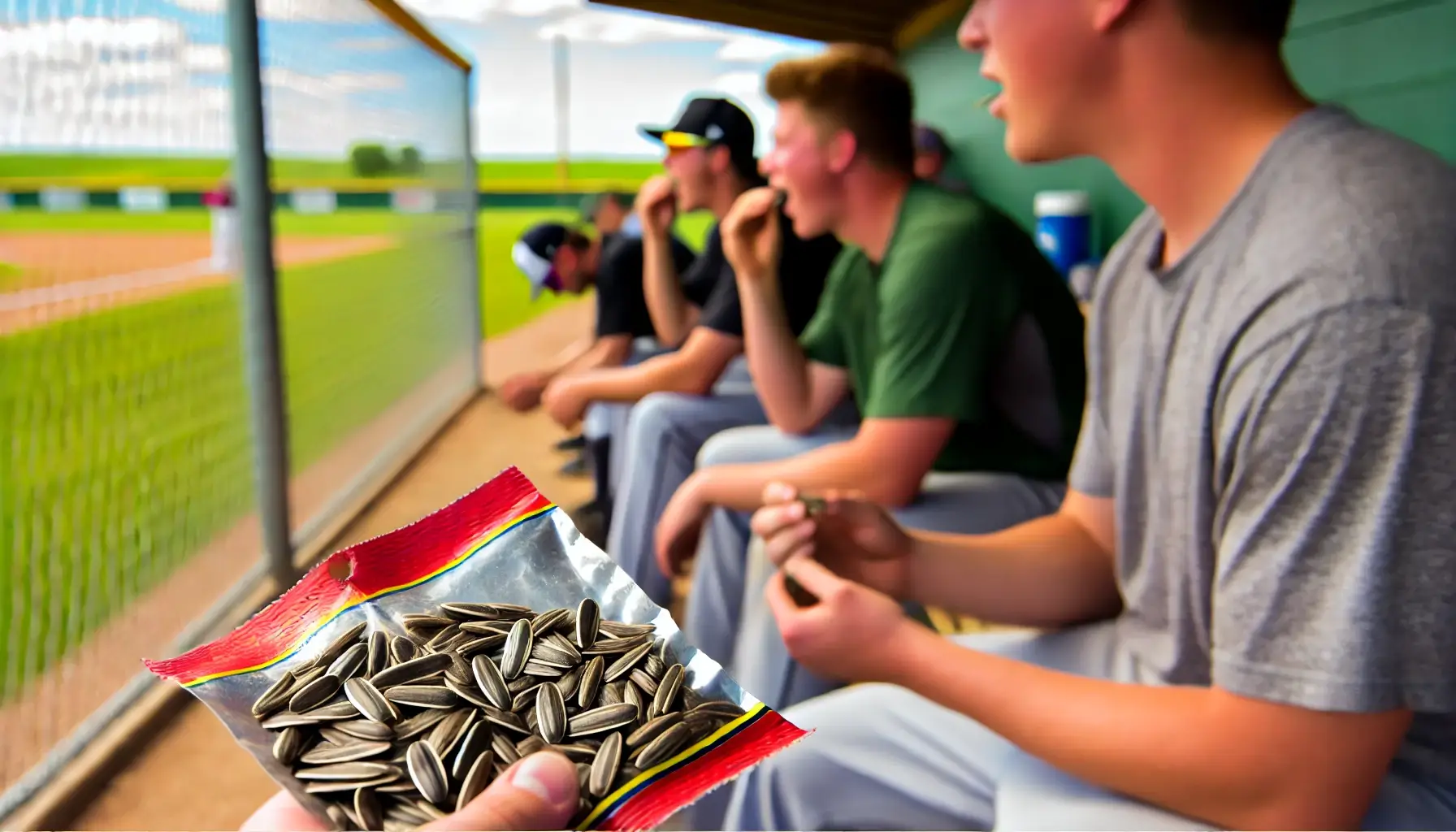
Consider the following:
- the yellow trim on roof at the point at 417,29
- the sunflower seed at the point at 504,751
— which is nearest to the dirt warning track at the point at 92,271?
the yellow trim on roof at the point at 417,29

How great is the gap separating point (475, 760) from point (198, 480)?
1.06 metres

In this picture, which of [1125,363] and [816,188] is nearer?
[1125,363]

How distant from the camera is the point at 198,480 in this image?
1200 millimetres

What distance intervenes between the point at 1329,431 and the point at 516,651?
0.39 metres

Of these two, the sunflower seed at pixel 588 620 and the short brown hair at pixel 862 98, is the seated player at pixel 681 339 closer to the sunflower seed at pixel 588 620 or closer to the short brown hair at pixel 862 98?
the short brown hair at pixel 862 98

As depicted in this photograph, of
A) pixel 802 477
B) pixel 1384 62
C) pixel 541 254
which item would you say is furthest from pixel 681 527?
pixel 541 254

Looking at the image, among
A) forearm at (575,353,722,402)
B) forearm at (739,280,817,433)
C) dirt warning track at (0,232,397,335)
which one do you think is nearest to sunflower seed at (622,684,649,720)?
dirt warning track at (0,232,397,335)

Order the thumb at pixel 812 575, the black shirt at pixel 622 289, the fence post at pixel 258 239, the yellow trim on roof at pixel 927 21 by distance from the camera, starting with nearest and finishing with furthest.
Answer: the fence post at pixel 258 239 < the thumb at pixel 812 575 < the black shirt at pixel 622 289 < the yellow trim on roof at pixel 927 21

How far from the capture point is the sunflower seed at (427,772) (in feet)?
0.96

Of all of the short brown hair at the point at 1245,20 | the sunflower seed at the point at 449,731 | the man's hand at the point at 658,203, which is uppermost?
Answer: the short brown hair at the point at 1245,20

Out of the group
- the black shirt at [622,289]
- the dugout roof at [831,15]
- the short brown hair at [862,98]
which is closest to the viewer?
the short brown hair at [862,98]

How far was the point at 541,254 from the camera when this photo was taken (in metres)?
2.57

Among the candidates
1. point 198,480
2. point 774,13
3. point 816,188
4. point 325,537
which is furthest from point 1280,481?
point 774,13

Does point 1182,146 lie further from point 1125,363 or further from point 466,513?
point 466,513
